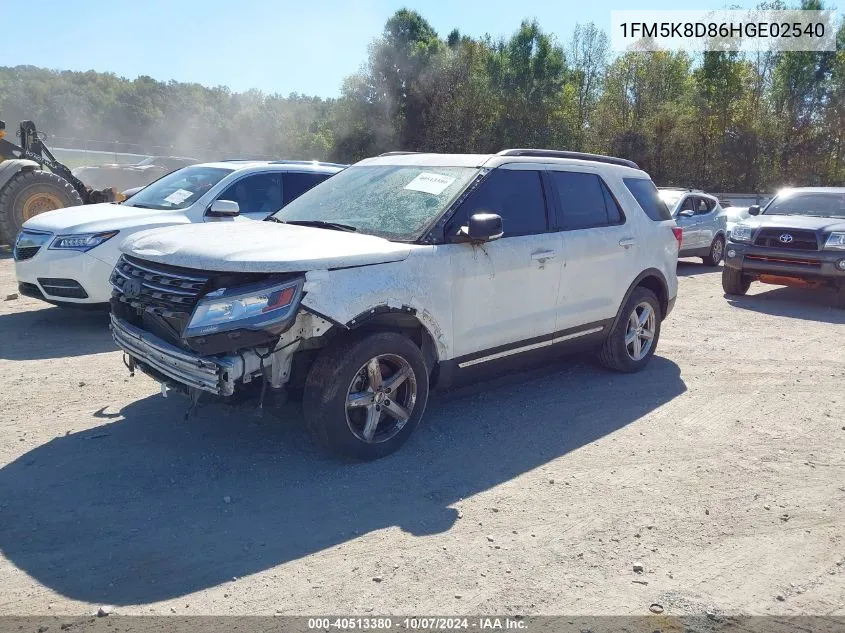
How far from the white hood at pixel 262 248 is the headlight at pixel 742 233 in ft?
27.6

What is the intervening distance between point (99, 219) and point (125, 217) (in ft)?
0.82

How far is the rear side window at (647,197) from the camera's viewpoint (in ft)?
22.0

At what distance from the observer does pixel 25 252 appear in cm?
746

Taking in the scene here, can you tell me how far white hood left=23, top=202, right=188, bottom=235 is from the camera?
7.38 metres

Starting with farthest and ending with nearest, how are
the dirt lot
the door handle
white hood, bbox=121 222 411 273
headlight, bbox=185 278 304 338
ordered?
the door handle, white hood, bbox=121 222 411 273, headlight, bbox=185 278 304 338, the dirt lot

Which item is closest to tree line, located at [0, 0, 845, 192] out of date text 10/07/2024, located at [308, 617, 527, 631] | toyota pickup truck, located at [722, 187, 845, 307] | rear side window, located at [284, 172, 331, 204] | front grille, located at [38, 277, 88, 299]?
toyota pickup truck, located at [722, 187, 845, 307]

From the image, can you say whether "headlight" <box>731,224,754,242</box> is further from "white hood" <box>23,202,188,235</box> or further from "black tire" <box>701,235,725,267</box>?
"white hood" <box>23,202,188,235</box>

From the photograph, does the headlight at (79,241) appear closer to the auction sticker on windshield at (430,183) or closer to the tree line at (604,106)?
the auction sticker on windshield at (430,183)

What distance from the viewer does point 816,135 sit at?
31.8 meters

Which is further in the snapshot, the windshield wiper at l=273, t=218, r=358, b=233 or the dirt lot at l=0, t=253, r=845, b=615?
the windshield wiper at l=273, t=218, r=358, b=233

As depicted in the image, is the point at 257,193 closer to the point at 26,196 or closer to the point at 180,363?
the point at 180,363

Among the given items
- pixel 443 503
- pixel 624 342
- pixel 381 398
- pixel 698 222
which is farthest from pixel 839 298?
pixel 443 503

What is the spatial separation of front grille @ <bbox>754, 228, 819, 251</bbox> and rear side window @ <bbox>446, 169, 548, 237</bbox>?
22.3 feet

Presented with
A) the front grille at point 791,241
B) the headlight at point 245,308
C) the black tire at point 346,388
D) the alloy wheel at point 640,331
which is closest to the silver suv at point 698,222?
the front grille at point 791,241
